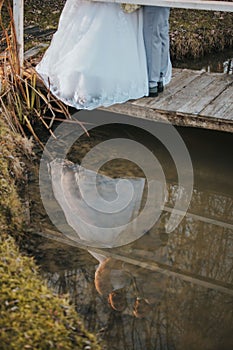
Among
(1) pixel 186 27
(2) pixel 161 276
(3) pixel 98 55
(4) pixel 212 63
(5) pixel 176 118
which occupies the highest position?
(3) pixel 98 55

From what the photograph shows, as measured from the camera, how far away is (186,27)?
8.53 metres

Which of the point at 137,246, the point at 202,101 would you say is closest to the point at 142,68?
the point at 202,101

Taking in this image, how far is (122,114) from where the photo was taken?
6492mm

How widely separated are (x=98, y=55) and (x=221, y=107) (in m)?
1.17

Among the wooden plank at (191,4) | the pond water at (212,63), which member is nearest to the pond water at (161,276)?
the wooden plank at (191,4)

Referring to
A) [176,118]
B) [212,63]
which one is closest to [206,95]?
[176,118]

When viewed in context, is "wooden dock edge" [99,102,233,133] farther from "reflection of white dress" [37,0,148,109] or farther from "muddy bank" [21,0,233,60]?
"muddy bank" [21,0,233,60]

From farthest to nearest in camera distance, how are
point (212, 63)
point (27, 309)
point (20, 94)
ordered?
point (212, 63), point (20, 94), point (27, 309)

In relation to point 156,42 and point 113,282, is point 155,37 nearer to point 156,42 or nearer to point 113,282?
point 156,42

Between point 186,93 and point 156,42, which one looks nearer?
point 156,42

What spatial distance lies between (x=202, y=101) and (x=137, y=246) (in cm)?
186

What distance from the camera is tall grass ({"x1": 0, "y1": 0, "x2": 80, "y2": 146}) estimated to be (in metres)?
5.90

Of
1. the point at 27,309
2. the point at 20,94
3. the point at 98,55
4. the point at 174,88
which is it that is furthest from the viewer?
the point at 174,88

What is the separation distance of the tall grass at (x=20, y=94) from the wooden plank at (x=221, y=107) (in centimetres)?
124
